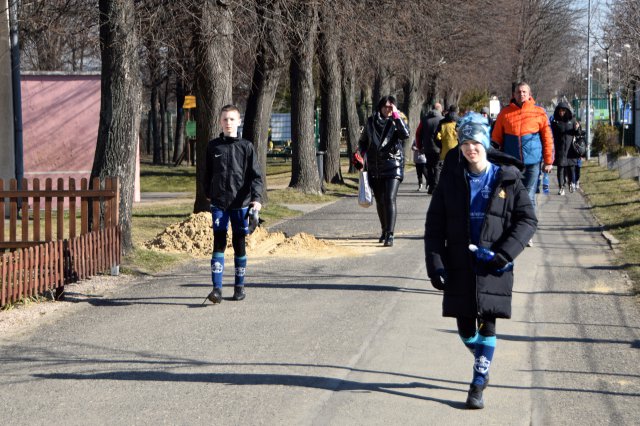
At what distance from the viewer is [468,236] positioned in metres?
5.95

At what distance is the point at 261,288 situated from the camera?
10.5 meters

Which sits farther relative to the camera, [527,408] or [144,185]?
[144,185]

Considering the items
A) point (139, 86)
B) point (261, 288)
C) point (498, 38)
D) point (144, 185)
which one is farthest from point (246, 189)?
point (498, 38)

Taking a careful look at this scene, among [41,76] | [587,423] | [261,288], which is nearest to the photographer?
[587,423]

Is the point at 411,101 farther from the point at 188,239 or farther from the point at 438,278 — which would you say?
the point at 438,278

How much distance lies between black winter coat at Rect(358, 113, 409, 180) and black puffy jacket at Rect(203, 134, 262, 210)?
4.18 m

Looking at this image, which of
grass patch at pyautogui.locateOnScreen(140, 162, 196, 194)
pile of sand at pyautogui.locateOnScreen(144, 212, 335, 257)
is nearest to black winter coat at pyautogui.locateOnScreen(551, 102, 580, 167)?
pile of sand at pyautogui.locateOnScreen(144, 212, 335, 257)

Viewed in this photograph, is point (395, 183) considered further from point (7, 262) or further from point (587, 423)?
point (587, 423)

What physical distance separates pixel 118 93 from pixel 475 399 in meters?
7.47

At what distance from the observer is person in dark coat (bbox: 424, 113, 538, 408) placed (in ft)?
19.3

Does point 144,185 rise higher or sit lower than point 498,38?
lower

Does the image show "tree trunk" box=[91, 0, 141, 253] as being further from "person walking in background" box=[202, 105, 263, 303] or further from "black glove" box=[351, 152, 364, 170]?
"person walking in background" box=[202, 105, 263, 303]

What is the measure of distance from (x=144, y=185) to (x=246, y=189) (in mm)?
22334

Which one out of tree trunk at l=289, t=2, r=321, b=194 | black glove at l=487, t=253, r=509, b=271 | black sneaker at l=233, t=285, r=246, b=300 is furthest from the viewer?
tree trunk at l=289, t=2, r=321, b=194
